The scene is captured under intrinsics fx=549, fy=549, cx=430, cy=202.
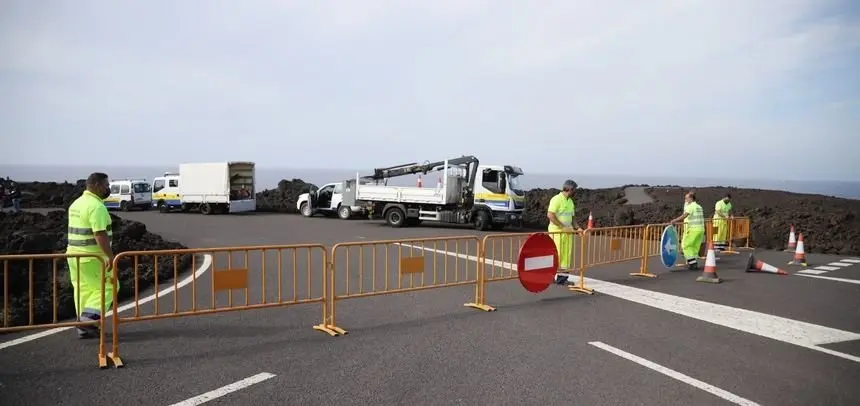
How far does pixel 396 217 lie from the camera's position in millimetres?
22375

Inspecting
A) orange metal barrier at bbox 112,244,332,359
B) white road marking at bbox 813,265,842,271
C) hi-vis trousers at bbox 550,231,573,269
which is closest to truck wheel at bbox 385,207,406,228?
orange metal barrier at bbox 112,244,332,359

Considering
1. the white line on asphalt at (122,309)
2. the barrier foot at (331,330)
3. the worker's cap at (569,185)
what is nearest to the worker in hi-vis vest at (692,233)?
the worker's cap at (569,185)

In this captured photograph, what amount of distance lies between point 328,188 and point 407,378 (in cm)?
2361

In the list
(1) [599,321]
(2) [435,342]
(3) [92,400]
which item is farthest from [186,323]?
(1) [599,321]

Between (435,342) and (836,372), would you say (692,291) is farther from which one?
(435,342)

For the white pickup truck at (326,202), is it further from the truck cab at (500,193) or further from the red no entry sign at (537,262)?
the red no entry sign at (537,262)

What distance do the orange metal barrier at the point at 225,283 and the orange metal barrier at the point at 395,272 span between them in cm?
31

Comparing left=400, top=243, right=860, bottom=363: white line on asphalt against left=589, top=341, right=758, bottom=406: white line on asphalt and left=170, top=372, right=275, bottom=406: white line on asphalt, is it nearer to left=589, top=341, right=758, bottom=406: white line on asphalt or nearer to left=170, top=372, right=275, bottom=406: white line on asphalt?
left=589, top=341, right=758, bottom=406: white line on asphalt

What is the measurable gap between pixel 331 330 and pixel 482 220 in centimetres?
1499

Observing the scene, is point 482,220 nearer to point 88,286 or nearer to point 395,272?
point 395,272

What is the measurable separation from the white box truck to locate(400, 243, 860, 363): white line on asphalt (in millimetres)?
23978

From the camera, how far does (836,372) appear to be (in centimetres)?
514

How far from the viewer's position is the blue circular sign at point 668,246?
10539mm

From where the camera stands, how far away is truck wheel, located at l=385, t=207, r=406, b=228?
2220 cm
